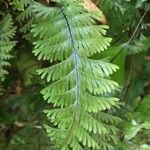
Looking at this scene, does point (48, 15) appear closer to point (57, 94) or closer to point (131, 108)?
point (57, 94)

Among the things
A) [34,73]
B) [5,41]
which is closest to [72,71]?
[5,41]

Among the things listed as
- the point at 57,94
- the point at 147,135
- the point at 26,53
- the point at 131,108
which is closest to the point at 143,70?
the point at 131,108

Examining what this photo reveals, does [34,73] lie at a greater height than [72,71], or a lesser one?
lesser

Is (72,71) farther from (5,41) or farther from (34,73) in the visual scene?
(34,73)

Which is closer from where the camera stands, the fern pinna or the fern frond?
the fern pinna

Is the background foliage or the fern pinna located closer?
the fern pinna
